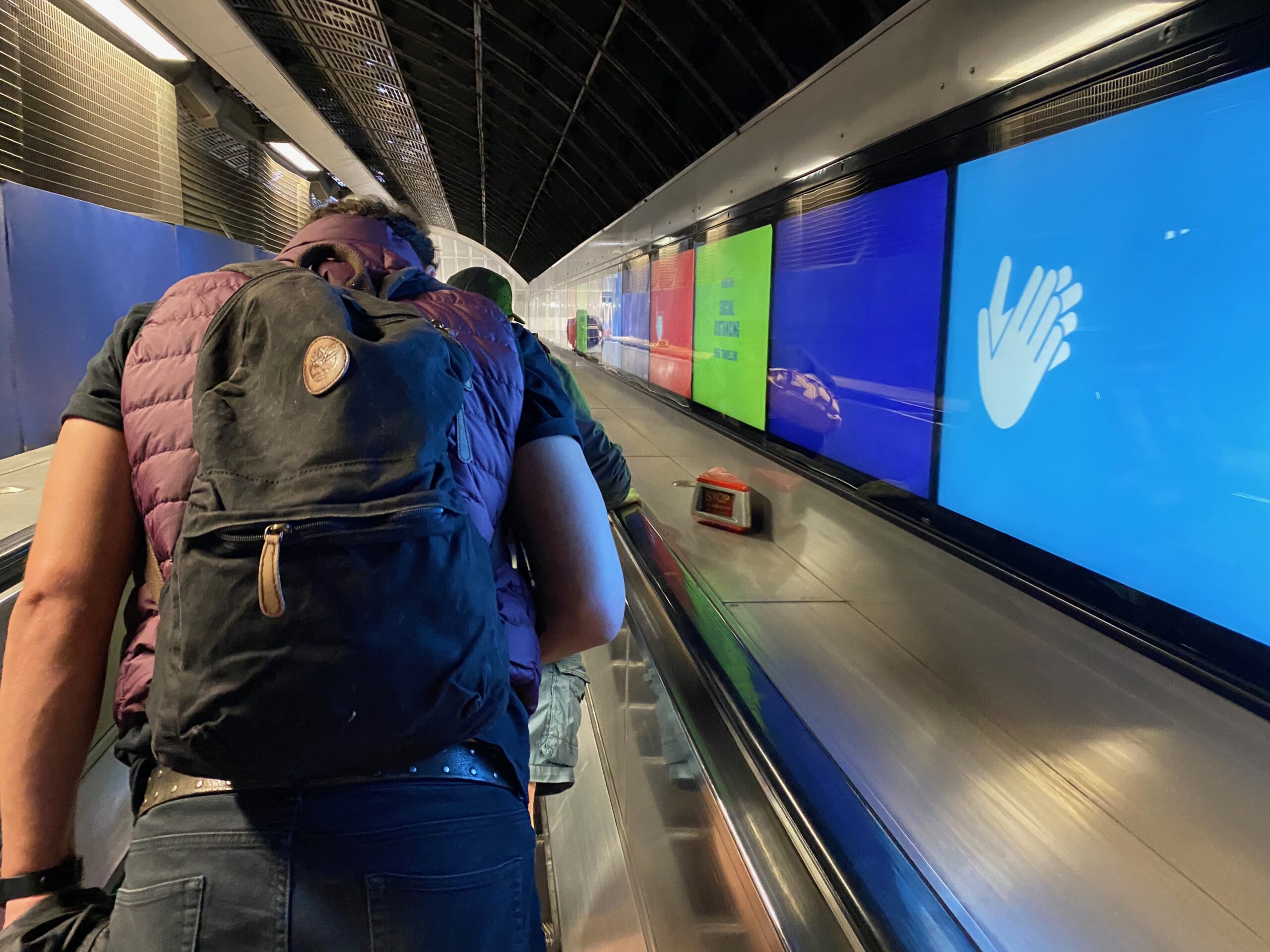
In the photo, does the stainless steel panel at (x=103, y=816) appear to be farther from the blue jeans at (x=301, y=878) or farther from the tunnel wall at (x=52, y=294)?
the tunnel wall at (x=52, y=294)

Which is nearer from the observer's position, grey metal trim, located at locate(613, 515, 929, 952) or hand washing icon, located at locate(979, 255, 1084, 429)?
grey metal trim, located at locate(613, 515, 929, 952)

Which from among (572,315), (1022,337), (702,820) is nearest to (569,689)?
(702,820)

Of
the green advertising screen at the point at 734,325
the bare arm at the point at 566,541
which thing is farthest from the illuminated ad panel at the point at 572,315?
the bare arm at the point at 566,541

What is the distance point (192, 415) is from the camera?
2.89 ft

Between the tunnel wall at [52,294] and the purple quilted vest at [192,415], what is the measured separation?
12.0 ft

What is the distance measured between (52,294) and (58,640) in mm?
4153

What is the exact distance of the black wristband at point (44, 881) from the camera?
92 cm

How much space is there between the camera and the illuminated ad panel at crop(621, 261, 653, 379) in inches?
300

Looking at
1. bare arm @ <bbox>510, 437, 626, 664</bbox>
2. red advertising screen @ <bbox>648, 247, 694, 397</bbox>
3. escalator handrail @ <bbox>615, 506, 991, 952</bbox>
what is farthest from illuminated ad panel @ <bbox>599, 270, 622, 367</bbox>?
bare arm @ <bbox>510, 437, 626, 664</bbox>

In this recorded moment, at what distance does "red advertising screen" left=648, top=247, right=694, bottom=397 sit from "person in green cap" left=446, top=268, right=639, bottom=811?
13.3ft

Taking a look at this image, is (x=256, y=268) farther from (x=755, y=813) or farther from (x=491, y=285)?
(x=491, y=285)

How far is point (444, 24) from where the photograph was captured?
760 cm

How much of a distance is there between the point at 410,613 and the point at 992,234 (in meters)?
2.24

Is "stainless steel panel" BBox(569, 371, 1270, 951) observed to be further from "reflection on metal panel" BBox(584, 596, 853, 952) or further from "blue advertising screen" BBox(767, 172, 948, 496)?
"blue advertising screen" BBox(767, 172, 948, 496)
